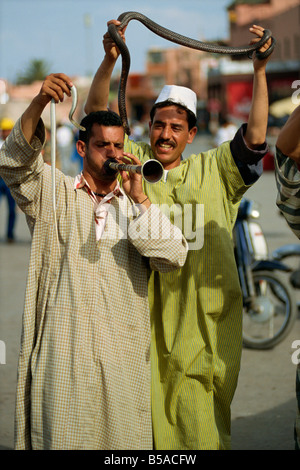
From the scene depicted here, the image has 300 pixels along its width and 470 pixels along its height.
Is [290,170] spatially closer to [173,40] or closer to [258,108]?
[258,108]

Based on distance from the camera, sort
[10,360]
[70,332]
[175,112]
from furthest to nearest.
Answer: [10,360] → [175,112] → [70,332]

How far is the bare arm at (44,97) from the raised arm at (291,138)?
0.81 metres

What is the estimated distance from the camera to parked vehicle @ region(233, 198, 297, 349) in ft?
20.0

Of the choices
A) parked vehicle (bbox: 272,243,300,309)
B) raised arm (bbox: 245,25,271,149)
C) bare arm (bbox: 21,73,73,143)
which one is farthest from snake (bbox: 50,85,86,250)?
parked vehicle (bbox: 272,243,300,309)

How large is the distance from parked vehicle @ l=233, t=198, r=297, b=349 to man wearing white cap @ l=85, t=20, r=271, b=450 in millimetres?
2894

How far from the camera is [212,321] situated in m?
3.13

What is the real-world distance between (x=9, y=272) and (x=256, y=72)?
22.2ft

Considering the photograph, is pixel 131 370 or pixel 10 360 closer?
pixel 131 370

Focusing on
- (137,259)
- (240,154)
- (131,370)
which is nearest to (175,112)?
(240,154)

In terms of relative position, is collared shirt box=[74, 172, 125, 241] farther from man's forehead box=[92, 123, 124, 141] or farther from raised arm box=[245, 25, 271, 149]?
raised arm box=[245, 25, 271, 149]

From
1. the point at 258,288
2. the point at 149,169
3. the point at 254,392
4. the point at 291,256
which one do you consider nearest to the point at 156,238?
the point at 149,169

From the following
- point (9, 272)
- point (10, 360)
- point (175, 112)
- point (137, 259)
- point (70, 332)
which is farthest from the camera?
point (9, 272)

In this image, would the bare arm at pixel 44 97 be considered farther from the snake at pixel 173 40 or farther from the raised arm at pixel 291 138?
the raised arm at pixel 291 138
